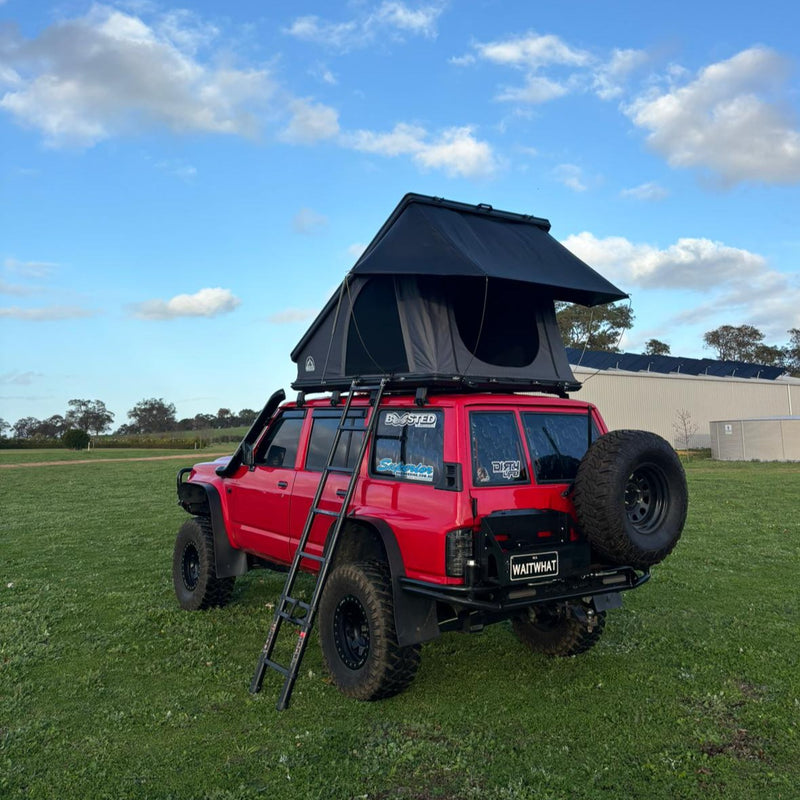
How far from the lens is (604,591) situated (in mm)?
4789

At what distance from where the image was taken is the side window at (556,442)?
4926 mm

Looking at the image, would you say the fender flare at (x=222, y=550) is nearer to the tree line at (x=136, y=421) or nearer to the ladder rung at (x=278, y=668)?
the ladder rung at (x=278, y=668)

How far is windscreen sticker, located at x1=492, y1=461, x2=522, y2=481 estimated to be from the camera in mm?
4695

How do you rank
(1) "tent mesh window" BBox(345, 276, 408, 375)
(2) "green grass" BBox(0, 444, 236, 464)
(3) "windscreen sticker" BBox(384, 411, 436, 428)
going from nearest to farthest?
(3) "windscreen sticker" BBox(384, 411, 436, 428) → (1) "tent mesh window" BBox(345, 276, 408, 375) → (2) "green grass" BBox(0, 444, 236, 464)

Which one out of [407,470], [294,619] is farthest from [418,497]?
[294,619]

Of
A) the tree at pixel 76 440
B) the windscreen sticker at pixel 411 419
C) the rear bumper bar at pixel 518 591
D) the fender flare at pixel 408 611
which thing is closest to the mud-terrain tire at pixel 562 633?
the rear bumper bar at pixel 518 591

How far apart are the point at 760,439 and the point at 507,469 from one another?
31.4 m

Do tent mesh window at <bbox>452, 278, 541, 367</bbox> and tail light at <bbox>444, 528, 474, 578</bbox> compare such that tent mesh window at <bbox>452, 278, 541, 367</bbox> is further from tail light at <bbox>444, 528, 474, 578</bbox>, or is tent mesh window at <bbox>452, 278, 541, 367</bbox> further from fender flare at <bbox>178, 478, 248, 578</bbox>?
fender flare at <bbox>178, 478, 248, 578</bbox>

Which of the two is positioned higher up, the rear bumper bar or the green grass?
the rear bumper bar

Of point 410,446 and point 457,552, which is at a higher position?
point 410,446

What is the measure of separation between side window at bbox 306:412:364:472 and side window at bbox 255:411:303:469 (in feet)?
0.80

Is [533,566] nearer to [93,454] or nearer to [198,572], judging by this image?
[198,572]

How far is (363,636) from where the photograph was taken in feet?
16.0

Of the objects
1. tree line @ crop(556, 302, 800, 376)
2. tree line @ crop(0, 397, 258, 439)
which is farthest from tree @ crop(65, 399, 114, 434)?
tree line @ crop(556, 302, 800, 376)
